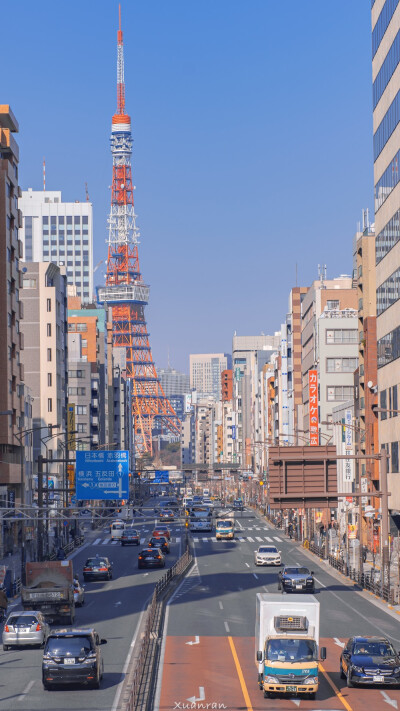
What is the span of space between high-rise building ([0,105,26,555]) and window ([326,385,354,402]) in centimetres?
5319

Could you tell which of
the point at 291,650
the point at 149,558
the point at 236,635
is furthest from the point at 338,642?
the point at 149,558

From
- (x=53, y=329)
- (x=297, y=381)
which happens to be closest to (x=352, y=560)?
(x=53, y=329)

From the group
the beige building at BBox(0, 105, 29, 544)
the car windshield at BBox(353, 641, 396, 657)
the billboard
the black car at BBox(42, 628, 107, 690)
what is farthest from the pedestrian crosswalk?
the black car at BBox(42, 628, 107, 690)

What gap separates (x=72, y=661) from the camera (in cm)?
3606

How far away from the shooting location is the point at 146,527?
154m

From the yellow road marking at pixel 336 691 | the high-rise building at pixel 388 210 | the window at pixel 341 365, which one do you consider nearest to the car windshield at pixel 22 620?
the yellow road marking at pixel 336 691

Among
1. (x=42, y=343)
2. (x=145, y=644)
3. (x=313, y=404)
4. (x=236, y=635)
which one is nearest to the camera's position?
(x=145, y=644)

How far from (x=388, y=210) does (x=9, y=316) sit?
111 feet

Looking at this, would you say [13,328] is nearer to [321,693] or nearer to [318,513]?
[318,513]

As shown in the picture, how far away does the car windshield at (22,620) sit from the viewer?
45.8m

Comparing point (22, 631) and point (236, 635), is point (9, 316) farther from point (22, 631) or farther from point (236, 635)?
point (22, 631)

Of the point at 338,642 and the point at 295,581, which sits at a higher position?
the point at 295,581

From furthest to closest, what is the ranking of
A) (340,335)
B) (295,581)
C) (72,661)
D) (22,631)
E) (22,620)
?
(340,335)
(295,581)
(22,620)
(22,631)
(72,661)

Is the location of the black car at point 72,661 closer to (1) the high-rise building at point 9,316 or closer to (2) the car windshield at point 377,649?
(2) the car windshield at point 377,649
